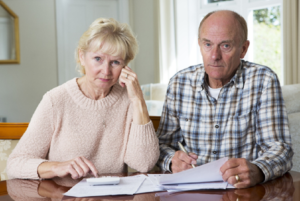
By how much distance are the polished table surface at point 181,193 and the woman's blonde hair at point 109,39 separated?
1.70 ft

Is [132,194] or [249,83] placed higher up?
[249,83]

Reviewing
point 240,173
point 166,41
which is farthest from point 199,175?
point 166,41

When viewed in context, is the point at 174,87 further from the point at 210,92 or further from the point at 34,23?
the point at 34,23

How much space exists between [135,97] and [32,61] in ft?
13.5

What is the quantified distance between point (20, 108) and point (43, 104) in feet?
13.1

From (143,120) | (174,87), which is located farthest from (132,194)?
(174,87)

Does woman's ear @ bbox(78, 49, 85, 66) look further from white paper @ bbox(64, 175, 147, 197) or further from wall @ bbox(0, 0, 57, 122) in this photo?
wall @ bbox(0, 0, 57, 122)

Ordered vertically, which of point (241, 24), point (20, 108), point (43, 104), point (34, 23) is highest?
point (34, 23)

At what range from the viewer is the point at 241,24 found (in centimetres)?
139

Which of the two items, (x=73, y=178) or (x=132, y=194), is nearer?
(x=132, y=194)

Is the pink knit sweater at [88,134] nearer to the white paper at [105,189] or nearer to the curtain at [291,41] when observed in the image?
the white paper at [105,189]

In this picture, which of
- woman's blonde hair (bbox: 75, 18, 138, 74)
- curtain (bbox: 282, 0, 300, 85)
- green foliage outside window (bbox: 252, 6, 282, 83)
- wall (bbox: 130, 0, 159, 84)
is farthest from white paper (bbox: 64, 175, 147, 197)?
wall (bbox: 130, 0, 159, 84)

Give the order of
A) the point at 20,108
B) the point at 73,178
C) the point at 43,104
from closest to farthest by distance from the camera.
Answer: the point at 73,178
the point at 43,104
the point at 20,108

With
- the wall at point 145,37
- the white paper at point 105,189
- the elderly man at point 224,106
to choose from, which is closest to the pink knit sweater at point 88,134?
the elderly man at point 224,106
